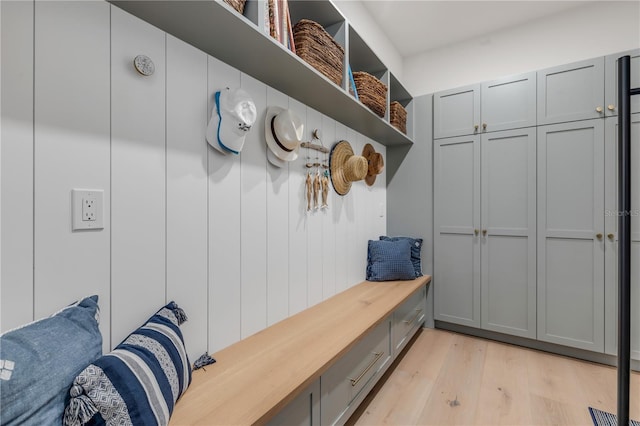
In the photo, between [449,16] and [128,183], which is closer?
[128,183]

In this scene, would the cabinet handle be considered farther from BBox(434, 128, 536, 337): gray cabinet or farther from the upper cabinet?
the upper cabinet

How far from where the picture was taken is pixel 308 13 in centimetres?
170

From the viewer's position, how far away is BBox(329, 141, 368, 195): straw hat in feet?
7.05

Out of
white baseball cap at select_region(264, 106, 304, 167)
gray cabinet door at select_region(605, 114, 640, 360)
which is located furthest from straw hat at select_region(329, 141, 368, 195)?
gray cabinet door at select_region(605, 114, 640, 360)

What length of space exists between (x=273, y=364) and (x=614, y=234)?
8.50ft

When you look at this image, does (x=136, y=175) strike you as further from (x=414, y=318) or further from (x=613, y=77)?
(x=613, y=77)

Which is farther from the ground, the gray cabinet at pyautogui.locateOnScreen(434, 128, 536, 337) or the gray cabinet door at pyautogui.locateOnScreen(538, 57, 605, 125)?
the gray cabinet door at pyautogui.locateOnScreen(538, 57, 605, 125)

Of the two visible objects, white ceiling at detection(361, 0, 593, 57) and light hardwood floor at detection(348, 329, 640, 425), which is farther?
white ceiling at detection(361, 0, 593, 57)

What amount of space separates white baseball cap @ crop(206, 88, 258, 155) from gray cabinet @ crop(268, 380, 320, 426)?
1.03 m

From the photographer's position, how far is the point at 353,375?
1533 millimetres

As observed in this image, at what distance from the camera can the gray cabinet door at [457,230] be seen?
269cm

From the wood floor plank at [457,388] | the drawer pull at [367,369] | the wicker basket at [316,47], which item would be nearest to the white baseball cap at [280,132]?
the wicker basket at [316,47]

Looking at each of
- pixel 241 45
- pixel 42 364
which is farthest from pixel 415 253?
pixel 42 364

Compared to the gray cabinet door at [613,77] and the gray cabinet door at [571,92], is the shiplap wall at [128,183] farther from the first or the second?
the gray cabinet door at [613,77]
